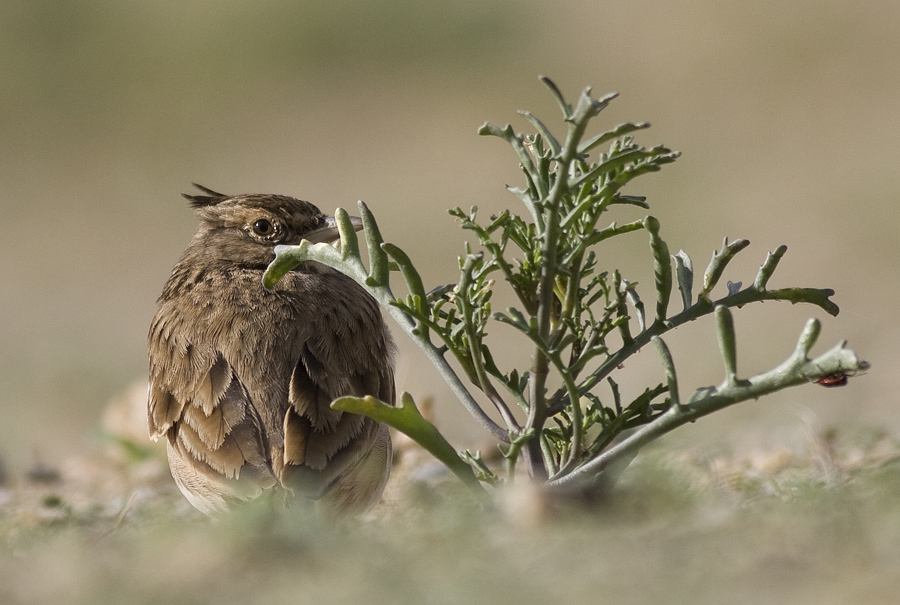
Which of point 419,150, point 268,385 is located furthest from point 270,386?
point 419,150

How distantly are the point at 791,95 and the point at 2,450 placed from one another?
1512 centimetres

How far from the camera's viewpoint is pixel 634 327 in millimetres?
10250

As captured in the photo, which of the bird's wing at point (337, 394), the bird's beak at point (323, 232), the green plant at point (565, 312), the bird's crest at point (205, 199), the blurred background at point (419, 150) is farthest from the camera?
the blurred background at point (419, 150)

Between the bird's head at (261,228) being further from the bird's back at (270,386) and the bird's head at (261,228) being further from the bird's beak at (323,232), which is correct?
the bird's back at (270,386)

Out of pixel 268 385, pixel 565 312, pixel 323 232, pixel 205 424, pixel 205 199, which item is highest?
pixel 205 199

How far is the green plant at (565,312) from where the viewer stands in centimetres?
336

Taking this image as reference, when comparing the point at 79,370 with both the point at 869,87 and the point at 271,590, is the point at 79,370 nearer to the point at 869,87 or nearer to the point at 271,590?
the point at 271,590

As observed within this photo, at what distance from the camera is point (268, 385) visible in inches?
179

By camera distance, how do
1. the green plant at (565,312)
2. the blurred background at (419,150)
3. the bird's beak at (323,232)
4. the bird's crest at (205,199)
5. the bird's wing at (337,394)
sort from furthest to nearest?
the blurred background at (419,150) → the bird's crest at (205,199) → the bird's beak at (323,232) → the bird's wing at (337,394) → the green plant at (565,312)

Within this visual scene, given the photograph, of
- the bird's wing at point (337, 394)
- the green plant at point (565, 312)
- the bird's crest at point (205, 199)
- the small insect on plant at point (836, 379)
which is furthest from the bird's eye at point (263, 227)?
the small insect on plant at point (836, 379)

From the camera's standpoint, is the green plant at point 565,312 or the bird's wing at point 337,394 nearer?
the green plant at point 565,312

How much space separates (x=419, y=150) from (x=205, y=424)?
15.6m

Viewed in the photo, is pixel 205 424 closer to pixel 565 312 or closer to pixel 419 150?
pixel 565 312

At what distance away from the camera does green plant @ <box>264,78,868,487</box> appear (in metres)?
3.36
